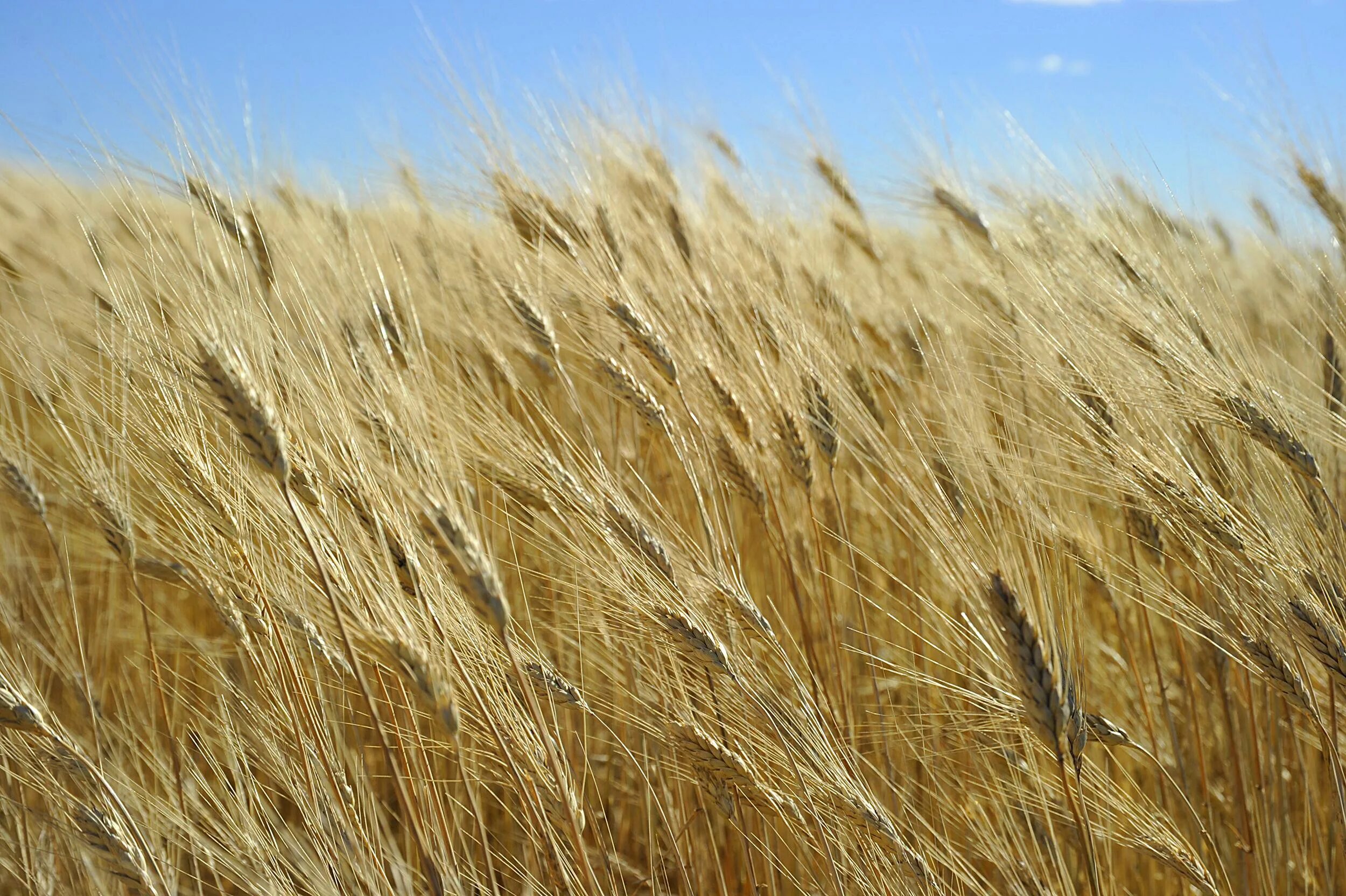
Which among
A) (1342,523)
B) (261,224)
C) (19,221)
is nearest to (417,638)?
(261,224)

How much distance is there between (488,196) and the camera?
191 centimetres

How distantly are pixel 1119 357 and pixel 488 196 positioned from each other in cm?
128

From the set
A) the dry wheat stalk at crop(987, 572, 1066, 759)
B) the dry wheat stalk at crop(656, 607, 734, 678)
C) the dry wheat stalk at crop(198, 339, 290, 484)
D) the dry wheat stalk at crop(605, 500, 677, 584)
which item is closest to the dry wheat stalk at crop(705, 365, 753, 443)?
the dry wheat stalk at crop(605, 500, 677, 584)

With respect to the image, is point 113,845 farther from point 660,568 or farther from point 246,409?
point 660,568

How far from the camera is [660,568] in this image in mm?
1038

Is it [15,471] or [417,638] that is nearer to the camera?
[417,638]

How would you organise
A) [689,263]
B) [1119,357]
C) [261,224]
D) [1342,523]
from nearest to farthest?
[1342,523] → [1119,357] → [261,224] → [689,263]

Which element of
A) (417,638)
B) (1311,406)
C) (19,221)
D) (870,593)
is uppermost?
(19,221)

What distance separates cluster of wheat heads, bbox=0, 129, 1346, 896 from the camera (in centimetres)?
91

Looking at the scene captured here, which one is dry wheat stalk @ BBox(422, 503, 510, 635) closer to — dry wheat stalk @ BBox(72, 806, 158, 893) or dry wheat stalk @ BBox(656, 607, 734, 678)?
dry wheat stalk @ BBox(656, 607, 734, 678)

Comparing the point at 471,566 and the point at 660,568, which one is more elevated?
the point at 471,566

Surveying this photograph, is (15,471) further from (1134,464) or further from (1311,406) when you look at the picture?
(1311,406)

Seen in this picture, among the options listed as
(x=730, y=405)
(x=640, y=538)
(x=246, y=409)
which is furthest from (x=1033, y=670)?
(x=246, y=409)

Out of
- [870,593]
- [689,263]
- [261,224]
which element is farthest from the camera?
[870,593]
